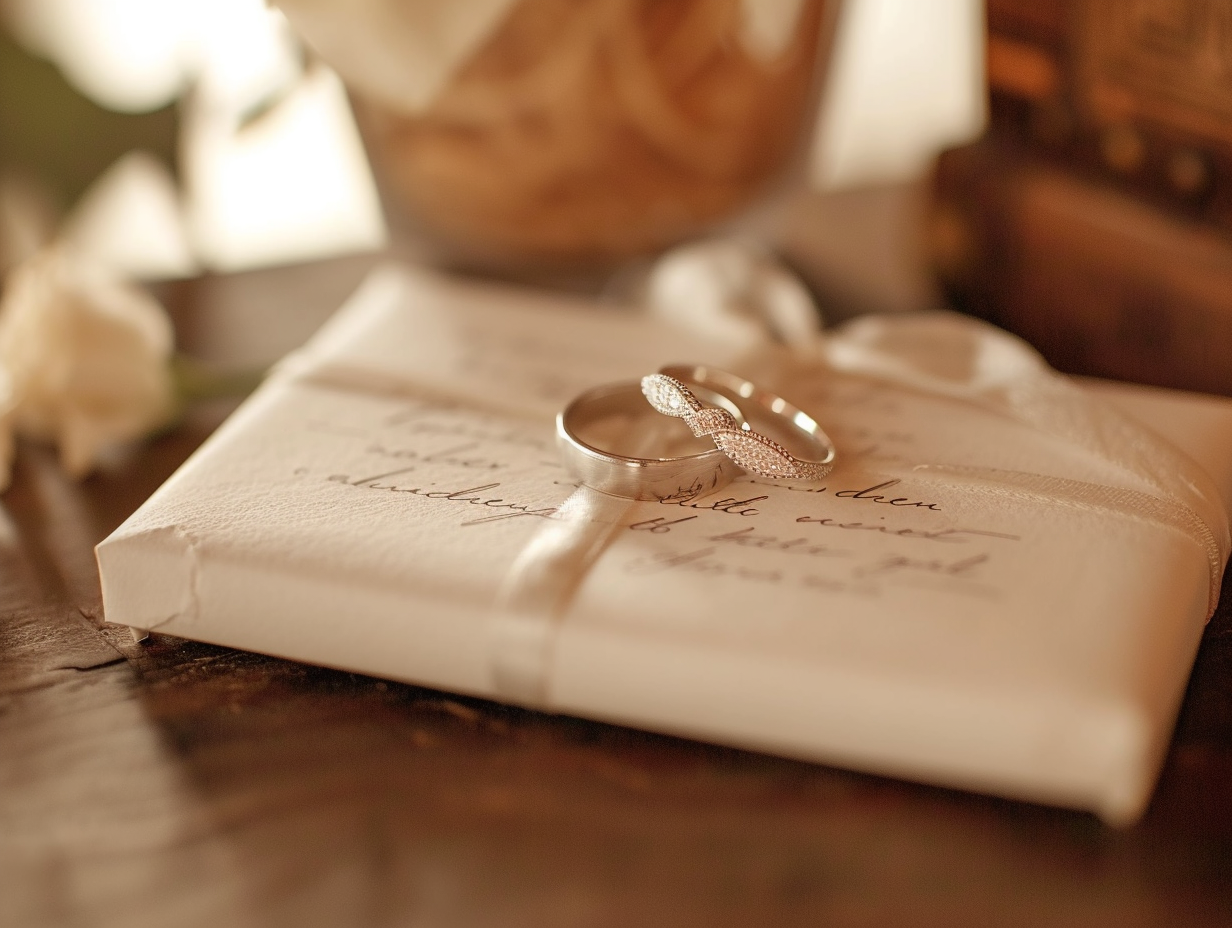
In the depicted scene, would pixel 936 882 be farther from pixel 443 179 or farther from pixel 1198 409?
pixel 443 179

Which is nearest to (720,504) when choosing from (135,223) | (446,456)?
(446,456)

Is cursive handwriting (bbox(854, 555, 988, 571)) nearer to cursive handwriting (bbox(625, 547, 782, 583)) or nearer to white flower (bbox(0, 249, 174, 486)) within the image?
cursive handwriting (bbox(625, 547, 782, 583))

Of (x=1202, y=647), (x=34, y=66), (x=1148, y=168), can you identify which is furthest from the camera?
(x=34, y=66)

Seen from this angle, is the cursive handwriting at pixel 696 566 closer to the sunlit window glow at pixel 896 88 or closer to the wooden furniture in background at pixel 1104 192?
the wooden furniture in background at pixel 1104 192

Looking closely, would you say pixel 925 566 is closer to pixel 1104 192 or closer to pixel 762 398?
pixel 762 398

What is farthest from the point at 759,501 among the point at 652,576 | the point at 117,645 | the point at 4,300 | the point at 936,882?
the point at 4,300
